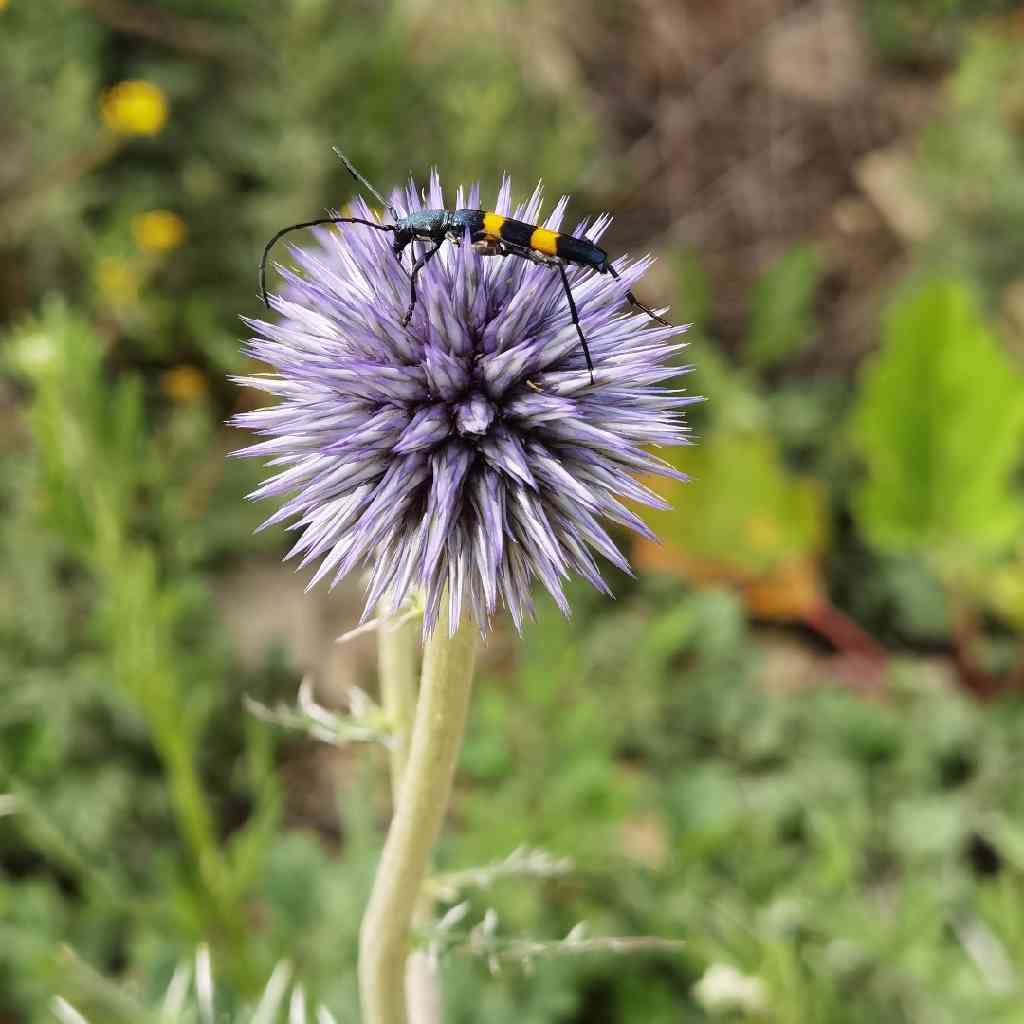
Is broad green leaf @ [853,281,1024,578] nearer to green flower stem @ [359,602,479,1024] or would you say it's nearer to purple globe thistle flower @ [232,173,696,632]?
purple globe thistle flower @ [232,173,696,632]

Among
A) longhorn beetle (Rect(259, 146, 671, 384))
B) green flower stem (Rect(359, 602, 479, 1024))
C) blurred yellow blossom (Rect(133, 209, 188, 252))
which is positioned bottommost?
green flower stem (Rect(359, 602, 479, 1024))

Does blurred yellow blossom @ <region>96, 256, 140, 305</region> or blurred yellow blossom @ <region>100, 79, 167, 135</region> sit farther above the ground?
blurred yellow blossom @ <region>100, 79, 167, 135</region>

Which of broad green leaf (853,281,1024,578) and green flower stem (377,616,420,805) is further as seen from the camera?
broad green leaf (853,281,1024,578)

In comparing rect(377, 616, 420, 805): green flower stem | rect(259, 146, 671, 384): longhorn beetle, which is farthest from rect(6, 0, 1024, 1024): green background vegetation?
rect(259, 146, 671, 384): longhorn beetle

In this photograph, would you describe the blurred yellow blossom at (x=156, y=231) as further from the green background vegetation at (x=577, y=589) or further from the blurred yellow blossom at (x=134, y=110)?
the blurred yellow blossom at (x=134, y=110)

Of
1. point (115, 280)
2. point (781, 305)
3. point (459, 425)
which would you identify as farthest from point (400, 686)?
point (781, 305)

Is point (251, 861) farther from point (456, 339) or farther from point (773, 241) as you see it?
point (773, 241)

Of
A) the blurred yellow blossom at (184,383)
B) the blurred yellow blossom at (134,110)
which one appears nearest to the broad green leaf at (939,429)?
the blurred yellow blossom at (184,383)
